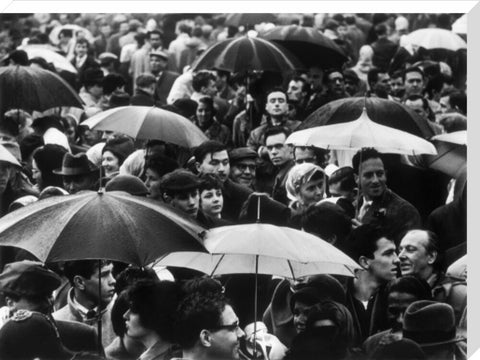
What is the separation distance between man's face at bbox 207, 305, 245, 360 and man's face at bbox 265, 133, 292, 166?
1.98 m

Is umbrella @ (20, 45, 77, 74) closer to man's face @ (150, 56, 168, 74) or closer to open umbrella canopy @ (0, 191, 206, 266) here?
man's face @ (150, 56, 168, 74)

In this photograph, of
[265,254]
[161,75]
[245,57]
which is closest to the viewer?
[265,254]

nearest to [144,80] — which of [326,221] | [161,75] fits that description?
[161,75]

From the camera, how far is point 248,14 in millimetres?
12523

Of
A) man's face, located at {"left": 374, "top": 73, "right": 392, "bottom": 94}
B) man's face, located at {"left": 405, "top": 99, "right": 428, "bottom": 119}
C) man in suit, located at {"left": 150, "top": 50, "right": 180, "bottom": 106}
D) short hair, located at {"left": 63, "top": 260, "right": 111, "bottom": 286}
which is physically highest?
man's face, located at {"left": 374, "top": 73, "right": 392, "bottom": 94}

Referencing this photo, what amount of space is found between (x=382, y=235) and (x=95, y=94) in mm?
3148

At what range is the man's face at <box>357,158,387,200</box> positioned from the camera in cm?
1125

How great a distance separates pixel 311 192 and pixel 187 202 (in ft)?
3.48

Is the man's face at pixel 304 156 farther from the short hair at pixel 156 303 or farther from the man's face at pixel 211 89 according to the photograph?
the short hair at pixel 156 303

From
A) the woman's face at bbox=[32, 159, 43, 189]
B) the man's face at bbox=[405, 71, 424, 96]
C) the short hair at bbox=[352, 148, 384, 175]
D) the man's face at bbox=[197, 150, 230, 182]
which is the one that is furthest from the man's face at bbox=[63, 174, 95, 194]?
the man's face at bbox=[405, 71, 424, 96]

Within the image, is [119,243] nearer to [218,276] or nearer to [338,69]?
[218,276]

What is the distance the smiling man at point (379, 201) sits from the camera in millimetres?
11000

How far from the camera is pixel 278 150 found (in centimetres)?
1176

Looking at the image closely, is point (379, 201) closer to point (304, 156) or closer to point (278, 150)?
point (304, 156)
